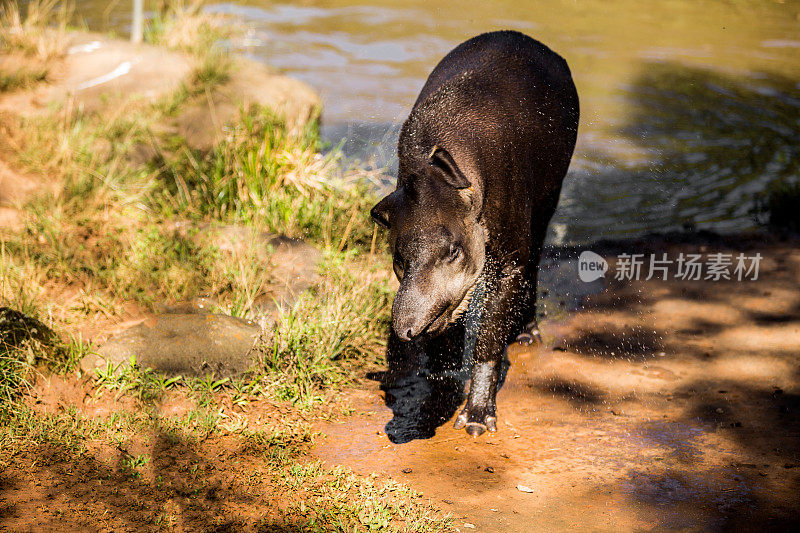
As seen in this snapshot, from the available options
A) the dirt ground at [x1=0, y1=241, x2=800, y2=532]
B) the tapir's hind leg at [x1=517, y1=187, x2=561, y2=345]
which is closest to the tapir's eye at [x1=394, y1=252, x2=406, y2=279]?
the dirt ground at [x1=0, y1=241, x2=800, y2=532]

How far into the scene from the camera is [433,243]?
4.16 m

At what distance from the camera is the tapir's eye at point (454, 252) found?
4.22 meters

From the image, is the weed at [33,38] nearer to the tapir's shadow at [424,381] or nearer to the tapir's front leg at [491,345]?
the tapir's shadow at [424,381]

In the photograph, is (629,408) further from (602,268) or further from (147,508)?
(147,508)

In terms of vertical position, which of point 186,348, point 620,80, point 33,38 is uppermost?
point 33,38

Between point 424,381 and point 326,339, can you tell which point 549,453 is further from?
point 326,339

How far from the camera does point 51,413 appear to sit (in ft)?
15.5

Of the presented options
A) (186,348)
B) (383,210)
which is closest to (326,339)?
(186,348)

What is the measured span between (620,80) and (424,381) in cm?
858

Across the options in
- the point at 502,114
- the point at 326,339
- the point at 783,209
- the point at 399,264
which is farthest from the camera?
the point at 783,209

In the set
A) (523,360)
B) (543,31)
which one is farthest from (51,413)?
(543,31)

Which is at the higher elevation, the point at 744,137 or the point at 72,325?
the point at 744,137

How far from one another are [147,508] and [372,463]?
1266mm

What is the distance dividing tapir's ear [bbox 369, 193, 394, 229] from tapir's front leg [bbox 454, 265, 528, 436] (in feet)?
2.79
